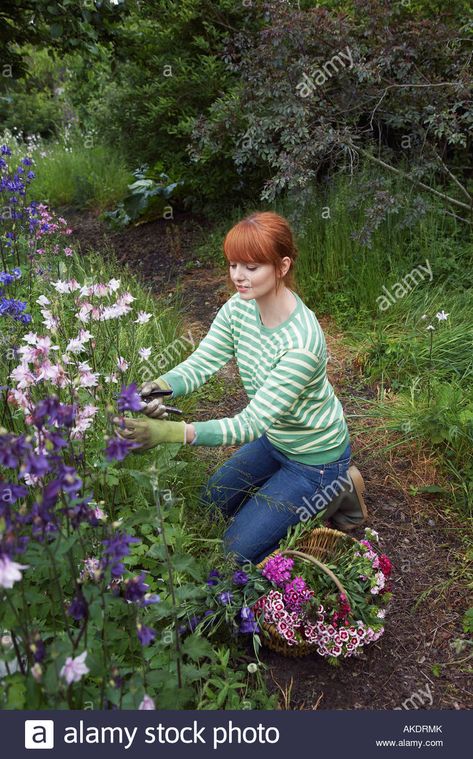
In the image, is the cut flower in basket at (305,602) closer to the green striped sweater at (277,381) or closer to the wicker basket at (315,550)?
the wicker basket at (315,550)

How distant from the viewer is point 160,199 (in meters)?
6.63

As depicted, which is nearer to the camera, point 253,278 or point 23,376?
point 23,376

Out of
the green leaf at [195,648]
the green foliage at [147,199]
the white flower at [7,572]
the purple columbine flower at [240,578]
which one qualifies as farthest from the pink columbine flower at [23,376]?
the green foliage at [147,199]

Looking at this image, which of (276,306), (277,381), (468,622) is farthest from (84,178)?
(468,622)

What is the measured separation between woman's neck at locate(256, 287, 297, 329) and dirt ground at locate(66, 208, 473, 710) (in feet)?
3.32

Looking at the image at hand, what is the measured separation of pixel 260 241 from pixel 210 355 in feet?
2.07

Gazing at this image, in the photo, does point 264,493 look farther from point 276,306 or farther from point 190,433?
point 276,306

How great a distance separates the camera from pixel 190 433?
91.0 inches

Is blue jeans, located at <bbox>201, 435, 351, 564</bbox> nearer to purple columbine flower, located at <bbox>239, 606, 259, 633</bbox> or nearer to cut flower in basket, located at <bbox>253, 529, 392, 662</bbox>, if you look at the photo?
cut flower in basket, located at <bbox>253, 529, 392, 662</bbox>

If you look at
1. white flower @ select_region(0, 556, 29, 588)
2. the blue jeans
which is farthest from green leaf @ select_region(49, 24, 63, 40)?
white flower @ select_region(0, 556, 29, 588)

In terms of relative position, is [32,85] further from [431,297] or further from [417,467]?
[417,467]

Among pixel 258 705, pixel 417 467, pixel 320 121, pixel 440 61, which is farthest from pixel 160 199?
pixel 258 705

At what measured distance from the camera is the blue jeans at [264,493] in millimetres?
2641

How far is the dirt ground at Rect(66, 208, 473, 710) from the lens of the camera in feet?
7.69
